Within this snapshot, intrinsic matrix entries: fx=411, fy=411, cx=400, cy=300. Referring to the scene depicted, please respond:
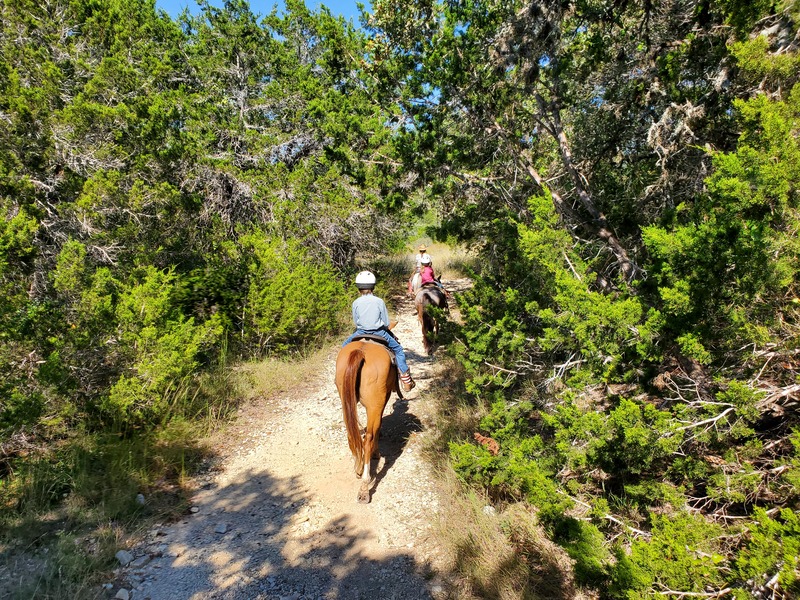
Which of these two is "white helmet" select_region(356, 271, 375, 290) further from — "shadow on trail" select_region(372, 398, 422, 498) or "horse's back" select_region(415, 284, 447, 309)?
"horse's back" select_region(415, 284, 447, 309)

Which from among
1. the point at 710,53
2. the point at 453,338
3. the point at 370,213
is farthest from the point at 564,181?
the point at 370,213

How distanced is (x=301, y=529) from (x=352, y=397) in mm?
1401

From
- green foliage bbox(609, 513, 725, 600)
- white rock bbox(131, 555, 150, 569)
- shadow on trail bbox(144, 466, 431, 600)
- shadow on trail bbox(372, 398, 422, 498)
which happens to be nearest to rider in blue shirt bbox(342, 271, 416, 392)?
shadow on trail bbox(372, 398, 422, 498)

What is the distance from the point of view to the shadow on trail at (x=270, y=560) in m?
3.42

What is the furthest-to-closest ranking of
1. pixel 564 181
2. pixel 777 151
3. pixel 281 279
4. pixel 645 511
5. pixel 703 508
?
pixel 281 279 → pixel 564 181 → pixel 645 511 → pixel 703 508 → pixel 777 151

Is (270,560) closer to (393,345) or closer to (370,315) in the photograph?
(393,345)

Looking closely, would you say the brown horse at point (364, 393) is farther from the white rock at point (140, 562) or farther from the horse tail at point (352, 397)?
the white rock at point (140, 562)

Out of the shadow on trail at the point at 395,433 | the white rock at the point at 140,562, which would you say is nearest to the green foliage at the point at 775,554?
the shadow on trail at the point at 395,433

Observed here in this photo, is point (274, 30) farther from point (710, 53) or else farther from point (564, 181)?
point (710, 53)

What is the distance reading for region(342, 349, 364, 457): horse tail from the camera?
453cm

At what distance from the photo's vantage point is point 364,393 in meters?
4.67

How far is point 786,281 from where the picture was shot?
2514 millimetres

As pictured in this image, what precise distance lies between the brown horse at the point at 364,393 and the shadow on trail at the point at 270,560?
1.61 feet

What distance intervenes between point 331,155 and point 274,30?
4.13 m
